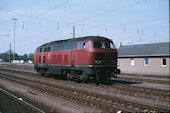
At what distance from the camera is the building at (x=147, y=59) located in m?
28.6

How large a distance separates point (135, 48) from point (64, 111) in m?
30.9

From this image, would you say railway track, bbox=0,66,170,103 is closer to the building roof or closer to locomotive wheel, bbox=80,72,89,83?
locomotive wheel, bbox=80,72,89,83

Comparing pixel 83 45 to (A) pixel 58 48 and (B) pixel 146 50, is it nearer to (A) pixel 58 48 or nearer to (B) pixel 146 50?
(A) pixel 58 48

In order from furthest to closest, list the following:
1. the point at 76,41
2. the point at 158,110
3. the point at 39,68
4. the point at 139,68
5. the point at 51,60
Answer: the point at 139,68, the point at 39,68, the point at 51,60, the point at 76,41, the point at 158,110

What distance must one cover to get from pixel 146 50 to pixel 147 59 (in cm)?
267

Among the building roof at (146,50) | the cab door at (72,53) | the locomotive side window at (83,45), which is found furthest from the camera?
the building roof at (146,50)

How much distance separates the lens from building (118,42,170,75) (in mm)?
28562

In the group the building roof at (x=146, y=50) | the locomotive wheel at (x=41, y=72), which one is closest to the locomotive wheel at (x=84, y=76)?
the locomotive wheel at (x=41, y=72)

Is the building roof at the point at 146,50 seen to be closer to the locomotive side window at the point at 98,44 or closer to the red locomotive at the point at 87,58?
the red locomotive at the point at 87,58

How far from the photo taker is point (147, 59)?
101 feet

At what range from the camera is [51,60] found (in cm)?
1981

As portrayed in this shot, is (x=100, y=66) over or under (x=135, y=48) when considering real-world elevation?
under

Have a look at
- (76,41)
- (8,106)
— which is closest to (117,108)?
(8,106)

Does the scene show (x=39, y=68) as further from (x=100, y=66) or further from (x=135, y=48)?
(x=135, y=48)
